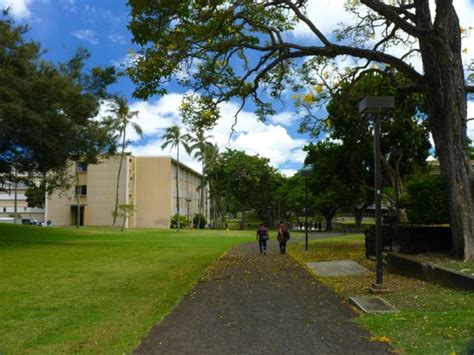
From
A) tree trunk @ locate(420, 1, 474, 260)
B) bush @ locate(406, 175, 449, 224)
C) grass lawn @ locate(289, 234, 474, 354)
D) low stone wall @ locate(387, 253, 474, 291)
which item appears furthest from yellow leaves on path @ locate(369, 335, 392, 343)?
bush @ locate(406, 175, 449, 224)

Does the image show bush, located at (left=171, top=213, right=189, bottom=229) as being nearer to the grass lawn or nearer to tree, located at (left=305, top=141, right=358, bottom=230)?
tree, located at (left=305, top=141, right=358, bottom=230)

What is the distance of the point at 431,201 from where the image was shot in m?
13.2

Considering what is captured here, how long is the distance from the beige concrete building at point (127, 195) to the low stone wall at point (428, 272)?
60.5 metres

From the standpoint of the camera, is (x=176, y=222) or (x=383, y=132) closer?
(x=383, y=132)

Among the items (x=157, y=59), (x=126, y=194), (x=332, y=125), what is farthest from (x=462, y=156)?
(x=126, y=194)

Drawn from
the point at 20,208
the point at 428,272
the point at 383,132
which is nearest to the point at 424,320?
the point at 428,272

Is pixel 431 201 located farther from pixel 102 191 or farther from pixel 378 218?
pixel 102 191

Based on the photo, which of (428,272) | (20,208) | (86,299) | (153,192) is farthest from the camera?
(20,208)

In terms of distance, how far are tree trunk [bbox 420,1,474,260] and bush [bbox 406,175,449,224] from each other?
39.6 inches

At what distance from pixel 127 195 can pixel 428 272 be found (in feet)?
207

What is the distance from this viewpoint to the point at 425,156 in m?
21.3

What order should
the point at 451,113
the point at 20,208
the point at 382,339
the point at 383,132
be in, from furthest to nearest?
the point at 20,208
the point at 383,132
the point at 451,113
the point at 382,339

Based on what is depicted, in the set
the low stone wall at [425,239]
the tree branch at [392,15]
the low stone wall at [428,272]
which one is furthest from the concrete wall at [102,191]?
the tree branch at [392,15]

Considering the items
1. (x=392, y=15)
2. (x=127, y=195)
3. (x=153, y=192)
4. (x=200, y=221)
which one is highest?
(x=392, y=15)
